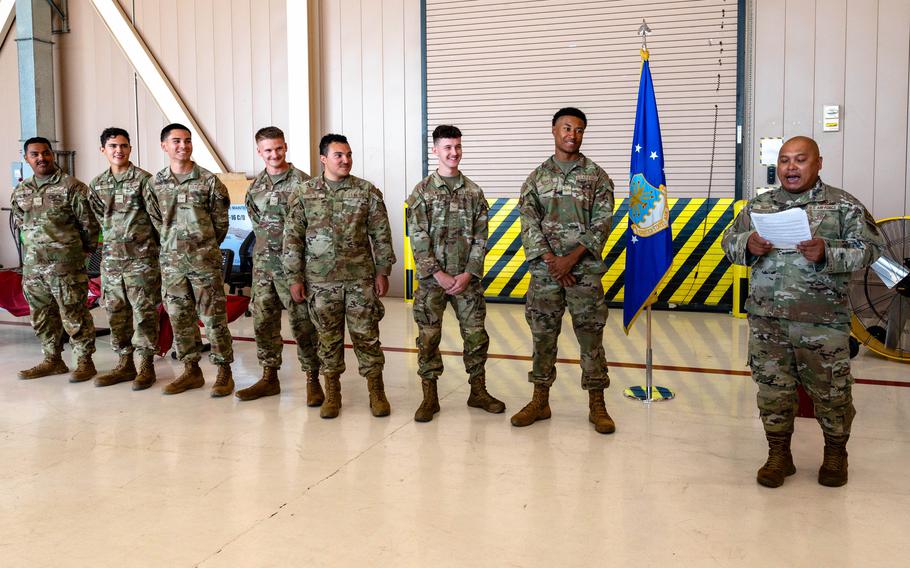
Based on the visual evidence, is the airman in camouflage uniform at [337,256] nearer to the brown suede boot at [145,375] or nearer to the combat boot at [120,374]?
the brown suede boot at [145,375]

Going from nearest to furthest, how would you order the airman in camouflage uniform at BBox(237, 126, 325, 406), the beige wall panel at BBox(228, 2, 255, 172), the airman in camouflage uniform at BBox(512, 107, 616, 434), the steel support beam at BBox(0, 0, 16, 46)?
the airman in camouflage uniform at BBox(512, 107, 616, 434)
the airman in camouflage uniform at BBox(237, 126, 325, 406)
the beige wall panel at BBox(228, 2, 255, 172)
the steel support beam at BBox(0, 0, 16, 46)

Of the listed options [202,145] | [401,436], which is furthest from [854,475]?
[202,145]

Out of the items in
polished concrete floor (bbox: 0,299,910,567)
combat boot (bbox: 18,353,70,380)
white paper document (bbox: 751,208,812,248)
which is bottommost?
polished concrete floor (bbox: 0,299,910,567)

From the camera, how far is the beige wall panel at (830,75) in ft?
24.7

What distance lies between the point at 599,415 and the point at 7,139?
10470 millimetres

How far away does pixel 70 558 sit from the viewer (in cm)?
265

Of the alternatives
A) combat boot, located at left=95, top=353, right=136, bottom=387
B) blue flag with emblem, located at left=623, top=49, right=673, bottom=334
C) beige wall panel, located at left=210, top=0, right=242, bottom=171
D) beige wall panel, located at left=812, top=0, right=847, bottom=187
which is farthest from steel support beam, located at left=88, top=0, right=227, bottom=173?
beige wall panel, located at left=812, top=0, right=847, bottom=187

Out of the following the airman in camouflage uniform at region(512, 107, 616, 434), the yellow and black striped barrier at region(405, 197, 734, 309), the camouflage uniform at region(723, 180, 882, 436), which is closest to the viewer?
the camouflage uniform at region(723, 180, 882, 436)

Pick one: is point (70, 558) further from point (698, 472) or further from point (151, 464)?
point (698, 472)

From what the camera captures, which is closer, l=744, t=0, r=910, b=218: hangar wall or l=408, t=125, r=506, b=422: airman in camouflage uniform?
l=408, t=125, r=506, b=422: airman in camouflage uniform

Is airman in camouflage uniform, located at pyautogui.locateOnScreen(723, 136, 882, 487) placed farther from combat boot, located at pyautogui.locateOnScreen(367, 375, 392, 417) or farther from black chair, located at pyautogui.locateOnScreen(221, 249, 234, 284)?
black chair, located at pyautogui.locateOnScreen(221, 249, 234, 284)

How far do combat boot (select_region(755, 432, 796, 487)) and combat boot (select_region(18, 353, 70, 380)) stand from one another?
15.1ft

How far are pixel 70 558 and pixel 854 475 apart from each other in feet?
10.3

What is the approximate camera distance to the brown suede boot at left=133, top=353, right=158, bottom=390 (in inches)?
198
